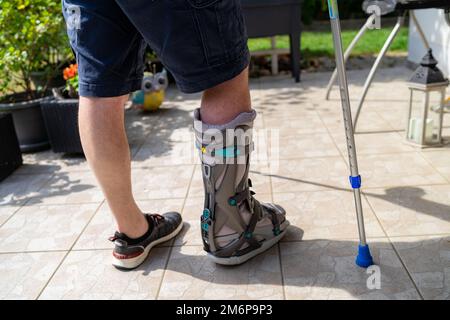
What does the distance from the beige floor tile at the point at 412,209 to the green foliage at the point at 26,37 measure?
219cm

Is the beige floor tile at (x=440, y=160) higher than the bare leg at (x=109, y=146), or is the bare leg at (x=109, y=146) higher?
the bare leg at (x=109, y=146)

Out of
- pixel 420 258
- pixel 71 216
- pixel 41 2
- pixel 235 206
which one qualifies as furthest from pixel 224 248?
pixel 41 2

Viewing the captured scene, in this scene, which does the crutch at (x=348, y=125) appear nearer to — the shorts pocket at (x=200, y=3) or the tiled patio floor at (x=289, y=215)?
the tiled patio floor at (x=289, y=215)

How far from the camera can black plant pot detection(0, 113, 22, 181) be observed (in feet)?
7.75

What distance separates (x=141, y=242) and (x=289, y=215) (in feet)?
1.94

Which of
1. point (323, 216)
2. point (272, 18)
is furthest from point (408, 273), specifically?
point (272, 18)

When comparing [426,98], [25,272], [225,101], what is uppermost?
[225,101]

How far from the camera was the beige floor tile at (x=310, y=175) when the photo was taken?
75.7 inches

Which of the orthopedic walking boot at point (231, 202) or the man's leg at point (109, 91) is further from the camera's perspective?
the orthopedic walking boot at point (231, 202)

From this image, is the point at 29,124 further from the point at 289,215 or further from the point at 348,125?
the point at 348,125

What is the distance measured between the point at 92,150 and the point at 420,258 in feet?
3.51

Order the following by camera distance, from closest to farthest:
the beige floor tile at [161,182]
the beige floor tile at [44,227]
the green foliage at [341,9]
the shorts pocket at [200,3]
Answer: the shorts pocket at [200,3] → the beige floor tile at [44,227] → the beige floor tile at [161,182] → the green foliage at [341,9]

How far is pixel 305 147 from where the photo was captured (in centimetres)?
242

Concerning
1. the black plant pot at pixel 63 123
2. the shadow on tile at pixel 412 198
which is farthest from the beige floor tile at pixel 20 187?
the shadow on tile at pixel 412 198
